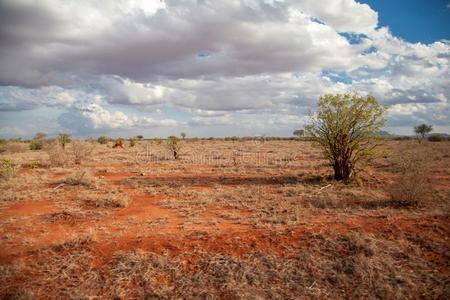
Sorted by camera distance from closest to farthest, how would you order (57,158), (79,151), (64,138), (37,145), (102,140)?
(57,158) → (79,151) → (64,138) → (37,145) → (102,140)

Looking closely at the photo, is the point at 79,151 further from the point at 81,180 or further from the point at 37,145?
the point at 37,145

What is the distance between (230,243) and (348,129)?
999cm

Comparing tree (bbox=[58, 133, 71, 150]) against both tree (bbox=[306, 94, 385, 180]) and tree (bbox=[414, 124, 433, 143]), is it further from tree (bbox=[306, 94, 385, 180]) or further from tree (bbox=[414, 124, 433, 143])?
tree (bbox=[414, 124, 433, 143])

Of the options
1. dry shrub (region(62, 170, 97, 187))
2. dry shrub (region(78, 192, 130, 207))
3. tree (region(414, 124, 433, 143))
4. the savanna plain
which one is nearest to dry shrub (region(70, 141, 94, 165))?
dry shrub (region(62, 170, 97, 187))

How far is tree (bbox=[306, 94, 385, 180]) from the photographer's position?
14.4 m

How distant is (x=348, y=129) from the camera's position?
1461 centimetres

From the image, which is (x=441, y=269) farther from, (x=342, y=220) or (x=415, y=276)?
(x=342, y=220)

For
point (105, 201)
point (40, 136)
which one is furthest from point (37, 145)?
point (105, 201)

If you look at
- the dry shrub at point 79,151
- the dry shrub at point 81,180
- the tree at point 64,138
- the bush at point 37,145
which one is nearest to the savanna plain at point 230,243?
the dry shrub at point 81,180

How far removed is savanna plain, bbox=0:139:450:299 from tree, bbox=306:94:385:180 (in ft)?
6.16

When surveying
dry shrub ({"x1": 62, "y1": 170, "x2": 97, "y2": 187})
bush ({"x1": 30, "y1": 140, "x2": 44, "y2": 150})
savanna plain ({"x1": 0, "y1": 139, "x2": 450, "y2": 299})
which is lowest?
savanna plain ({"x1": 0, "y1": 139, "x2": 450, "y2": 299})

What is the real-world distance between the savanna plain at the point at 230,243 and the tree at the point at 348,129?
1.88 m

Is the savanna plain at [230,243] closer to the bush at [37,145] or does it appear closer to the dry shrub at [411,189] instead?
the dry shrub at [411,189]

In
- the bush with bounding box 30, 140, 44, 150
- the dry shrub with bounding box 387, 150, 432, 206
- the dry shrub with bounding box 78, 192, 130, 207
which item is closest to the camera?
the dry shrub with bounding box 387, 150, 432, 206
